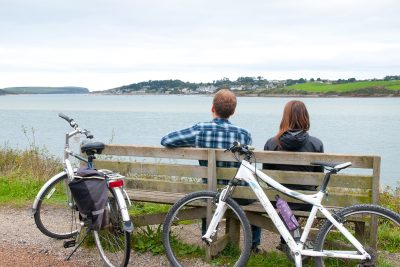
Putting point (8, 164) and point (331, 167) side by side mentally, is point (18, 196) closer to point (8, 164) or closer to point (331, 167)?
point (8, 164)

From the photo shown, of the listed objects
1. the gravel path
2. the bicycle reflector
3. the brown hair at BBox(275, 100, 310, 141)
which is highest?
the brown hair at BBox(275, 100, 310, 141)

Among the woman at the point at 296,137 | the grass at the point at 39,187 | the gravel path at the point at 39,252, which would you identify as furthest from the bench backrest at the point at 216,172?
the gravel path at the point at 39,252

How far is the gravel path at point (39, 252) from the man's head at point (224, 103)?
5.01ft

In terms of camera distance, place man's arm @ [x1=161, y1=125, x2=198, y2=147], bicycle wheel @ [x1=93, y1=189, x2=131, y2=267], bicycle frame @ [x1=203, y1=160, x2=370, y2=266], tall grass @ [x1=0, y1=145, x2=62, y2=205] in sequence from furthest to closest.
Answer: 1. tall grass @ [x1=0, y1=145, x2=62, y2=205]
2. man's arm @ [x1=161, y1=125, x2=198, y2=147]
3. bicycle wheel @ [x1=93, y1=189, x2=131, y2=267]
4. bicycle frame @ [x1=203, y1=160, x2=370, y2=266]

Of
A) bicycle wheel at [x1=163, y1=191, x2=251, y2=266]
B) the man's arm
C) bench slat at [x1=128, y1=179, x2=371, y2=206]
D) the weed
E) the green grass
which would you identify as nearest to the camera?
bicycle wheel at [x1=163, y1=191, x2=251, y2=266]

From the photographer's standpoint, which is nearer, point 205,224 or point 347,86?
point 205,224

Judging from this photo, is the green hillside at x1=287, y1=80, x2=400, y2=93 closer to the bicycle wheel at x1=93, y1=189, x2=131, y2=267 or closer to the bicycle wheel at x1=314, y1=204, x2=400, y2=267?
the bicycle wheel at x1=314, y1=204, x2=400, y2=267

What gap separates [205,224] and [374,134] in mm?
30245

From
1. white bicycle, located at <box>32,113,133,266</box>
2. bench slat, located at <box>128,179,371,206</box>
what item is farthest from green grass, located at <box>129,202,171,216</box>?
bench slat, located at <box>128,179,371,206</box>

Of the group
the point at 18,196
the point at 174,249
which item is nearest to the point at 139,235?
the point at 174,249

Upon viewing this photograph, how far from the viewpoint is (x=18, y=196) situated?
8.59m

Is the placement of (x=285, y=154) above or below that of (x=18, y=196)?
above

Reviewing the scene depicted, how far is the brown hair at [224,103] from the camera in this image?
551cm

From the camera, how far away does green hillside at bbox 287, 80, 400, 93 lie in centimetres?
8906
